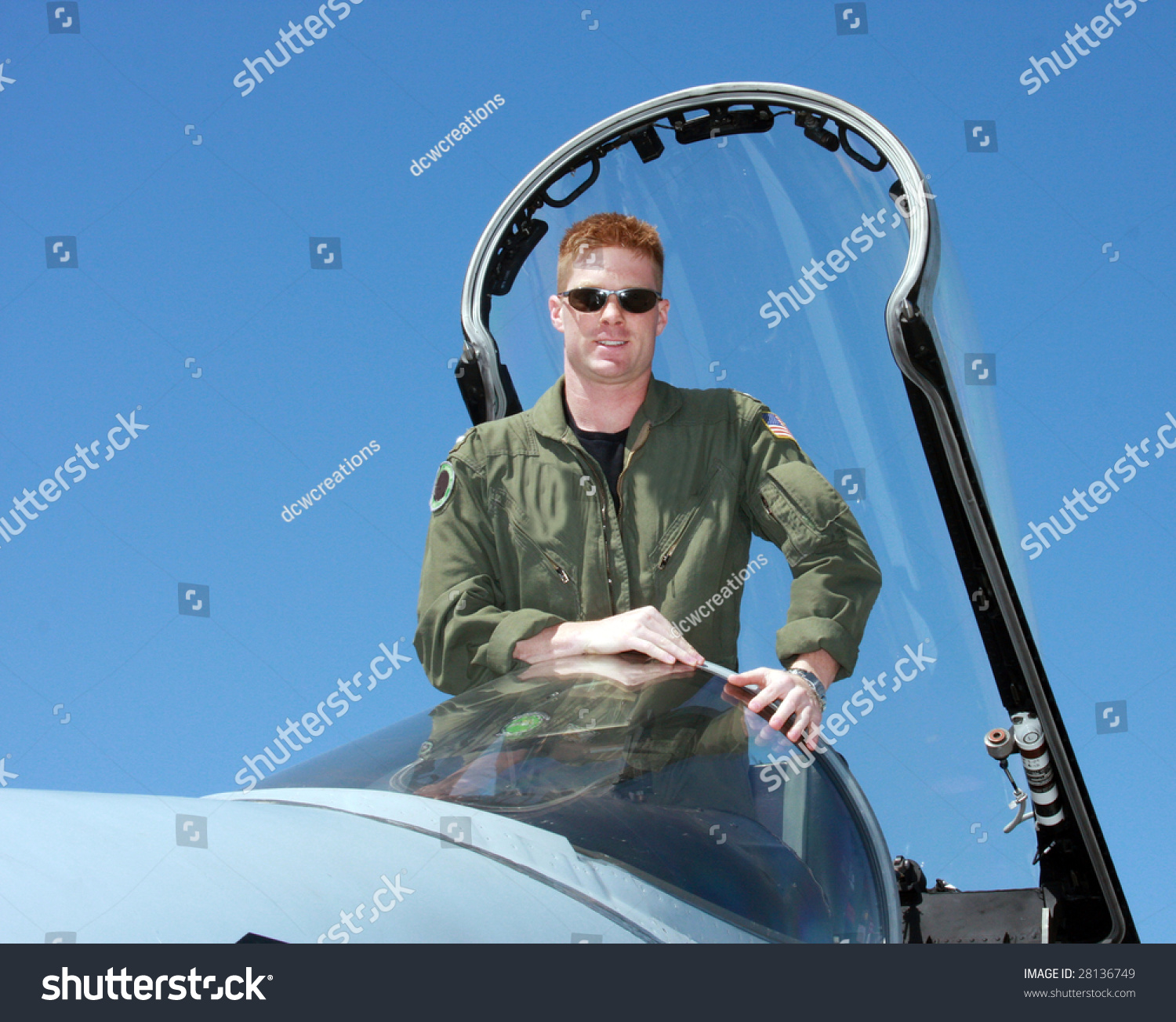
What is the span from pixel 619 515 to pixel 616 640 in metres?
0.69

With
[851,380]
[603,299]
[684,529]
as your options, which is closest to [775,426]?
[851,380]

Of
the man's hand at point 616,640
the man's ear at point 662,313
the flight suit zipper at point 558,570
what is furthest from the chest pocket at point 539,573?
the man's ear at point 662,313

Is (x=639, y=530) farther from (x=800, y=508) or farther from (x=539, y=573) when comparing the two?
(x=800, y=508)

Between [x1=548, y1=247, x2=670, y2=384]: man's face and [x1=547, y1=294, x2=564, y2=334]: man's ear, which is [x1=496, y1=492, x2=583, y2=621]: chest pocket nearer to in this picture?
[x1=548, y1=247, x2=670, y2=384]: man's face

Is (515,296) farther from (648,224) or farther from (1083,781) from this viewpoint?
(1083,781)

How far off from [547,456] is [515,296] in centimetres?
124

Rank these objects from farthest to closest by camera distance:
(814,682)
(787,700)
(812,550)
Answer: (812,550) < (814,682) < (787,700)

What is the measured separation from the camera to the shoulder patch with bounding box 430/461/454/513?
3.33 meters

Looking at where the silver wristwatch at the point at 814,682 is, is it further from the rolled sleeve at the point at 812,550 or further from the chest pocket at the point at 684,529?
the chest pocket at the point at 684,529

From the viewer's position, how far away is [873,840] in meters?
2.69

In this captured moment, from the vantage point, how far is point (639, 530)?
3.28 m

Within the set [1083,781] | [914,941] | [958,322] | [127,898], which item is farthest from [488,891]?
[958,322]

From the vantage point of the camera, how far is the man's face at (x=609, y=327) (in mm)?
3434

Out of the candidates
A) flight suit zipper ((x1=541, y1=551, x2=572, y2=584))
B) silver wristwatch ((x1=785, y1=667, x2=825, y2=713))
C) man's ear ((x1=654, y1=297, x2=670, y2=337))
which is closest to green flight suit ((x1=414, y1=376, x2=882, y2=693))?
flight suit zipper ((x1=541, y1=551, x2=572, y2=584))
